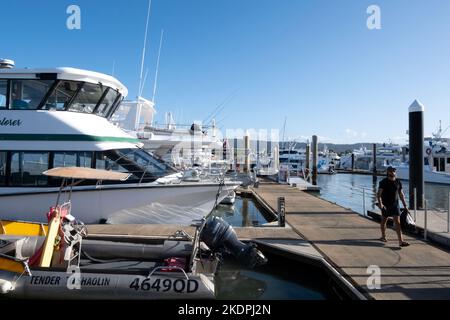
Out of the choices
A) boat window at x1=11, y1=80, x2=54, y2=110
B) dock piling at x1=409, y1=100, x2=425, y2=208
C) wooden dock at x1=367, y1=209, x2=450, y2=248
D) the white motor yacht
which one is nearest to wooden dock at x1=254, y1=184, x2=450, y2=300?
wooden dock at x1=367, y1=209, x2=450, y2=248

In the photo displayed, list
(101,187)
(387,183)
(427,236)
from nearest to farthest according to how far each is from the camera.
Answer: (387,183) < (427,236) < (101,187)

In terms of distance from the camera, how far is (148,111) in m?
26.7

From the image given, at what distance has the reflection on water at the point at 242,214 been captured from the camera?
14555mm

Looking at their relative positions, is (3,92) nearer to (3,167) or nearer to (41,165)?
(3,167)

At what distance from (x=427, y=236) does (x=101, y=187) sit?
8069 mm

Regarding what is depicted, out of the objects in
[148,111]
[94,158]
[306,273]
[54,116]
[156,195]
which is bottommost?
[306,273]

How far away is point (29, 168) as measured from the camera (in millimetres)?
9320

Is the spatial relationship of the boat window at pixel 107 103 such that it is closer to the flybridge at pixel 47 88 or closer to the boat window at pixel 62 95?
the flybridge at pixel 47 88

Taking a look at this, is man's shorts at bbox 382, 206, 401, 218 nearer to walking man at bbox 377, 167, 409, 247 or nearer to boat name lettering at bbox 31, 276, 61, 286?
walking man at bbox 377, 167, 409, 247

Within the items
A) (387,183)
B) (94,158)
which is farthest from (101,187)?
(387,183)

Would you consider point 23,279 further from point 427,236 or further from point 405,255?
point 427,236

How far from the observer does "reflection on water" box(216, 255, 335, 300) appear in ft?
20.1

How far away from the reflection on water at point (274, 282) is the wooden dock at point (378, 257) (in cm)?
53

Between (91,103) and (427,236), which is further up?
(91,103)
